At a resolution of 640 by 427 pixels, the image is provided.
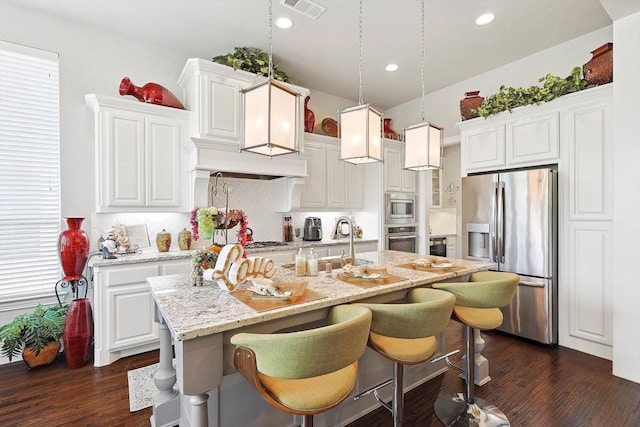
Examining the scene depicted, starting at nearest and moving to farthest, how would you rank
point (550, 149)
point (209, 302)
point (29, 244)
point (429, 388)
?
point (209, 302)
point (429, 388)
point (29, 244)
point (550, 149)

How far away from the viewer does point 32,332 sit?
2621 mm

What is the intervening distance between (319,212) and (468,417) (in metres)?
3.16

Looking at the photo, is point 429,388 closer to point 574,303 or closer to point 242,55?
point 574,303

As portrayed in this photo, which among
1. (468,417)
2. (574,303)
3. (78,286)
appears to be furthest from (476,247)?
(78,286)

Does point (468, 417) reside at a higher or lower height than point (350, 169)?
lower

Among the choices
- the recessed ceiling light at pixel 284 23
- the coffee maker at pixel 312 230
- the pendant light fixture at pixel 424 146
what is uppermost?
the recessed ceiling light at pixel 284 23

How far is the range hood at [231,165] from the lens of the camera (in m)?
3.21

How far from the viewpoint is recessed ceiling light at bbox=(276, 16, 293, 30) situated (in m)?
3.02

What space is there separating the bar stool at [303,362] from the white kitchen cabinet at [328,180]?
10.0 feet

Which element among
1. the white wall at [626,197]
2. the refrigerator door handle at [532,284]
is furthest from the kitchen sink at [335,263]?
the white wall at [626,197]

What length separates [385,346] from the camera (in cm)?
154

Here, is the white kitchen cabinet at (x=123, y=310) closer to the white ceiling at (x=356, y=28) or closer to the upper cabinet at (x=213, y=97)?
the upper cabinet at (x=213, y=97)

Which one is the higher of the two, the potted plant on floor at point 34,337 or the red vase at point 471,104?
the red vase at point 471,104

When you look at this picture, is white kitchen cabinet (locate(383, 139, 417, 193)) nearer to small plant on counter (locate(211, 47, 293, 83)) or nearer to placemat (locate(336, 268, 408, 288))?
small plant on counter (locate(211, 47, 293, 83))
